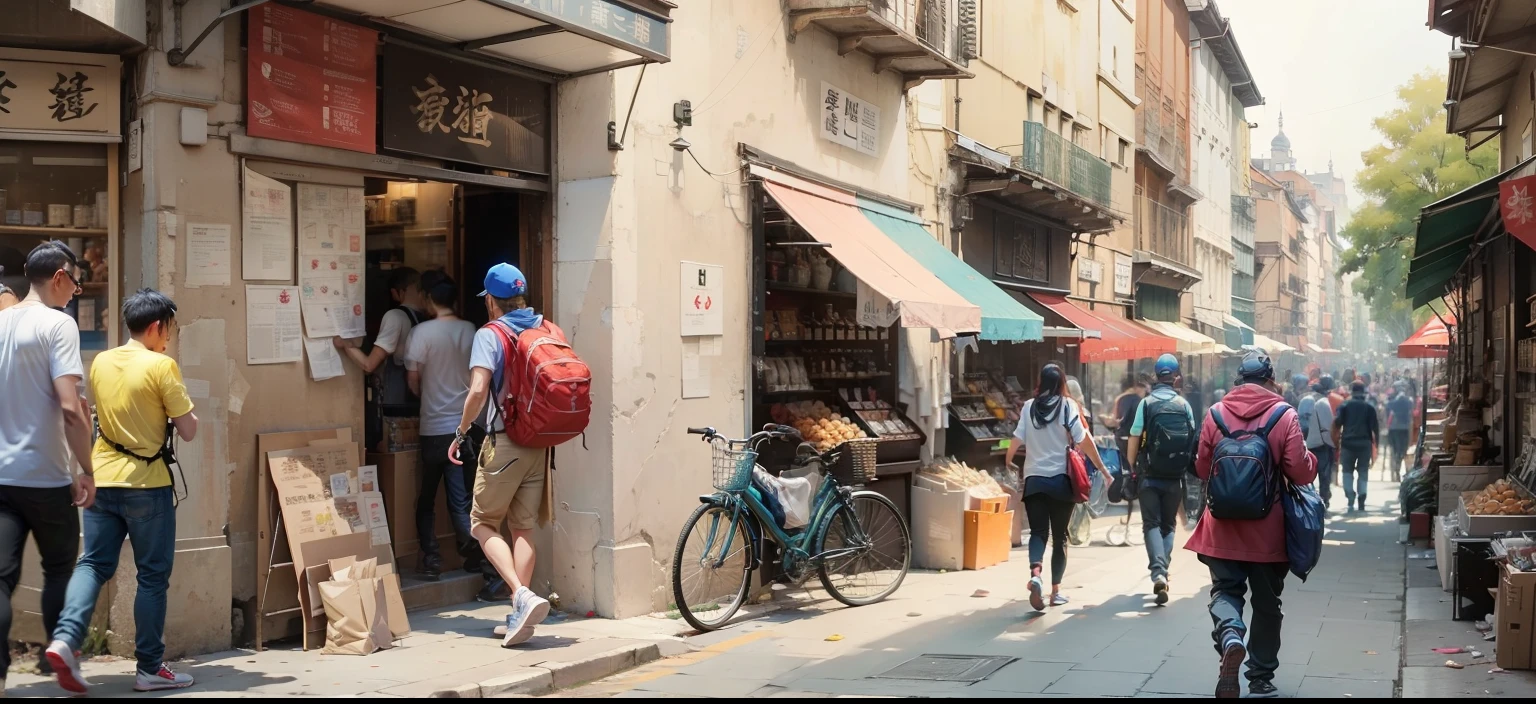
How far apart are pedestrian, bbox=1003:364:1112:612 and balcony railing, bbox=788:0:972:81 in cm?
382

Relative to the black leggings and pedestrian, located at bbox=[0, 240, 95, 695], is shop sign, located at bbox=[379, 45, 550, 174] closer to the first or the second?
pedestrian, located at bbox=[0, 240, 95, 695]

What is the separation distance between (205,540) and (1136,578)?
26.1ft

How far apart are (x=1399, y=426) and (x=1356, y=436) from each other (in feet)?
23.5

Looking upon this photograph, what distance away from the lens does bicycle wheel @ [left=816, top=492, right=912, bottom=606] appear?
9.77 m

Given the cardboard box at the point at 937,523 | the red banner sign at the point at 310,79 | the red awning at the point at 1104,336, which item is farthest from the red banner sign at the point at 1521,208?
the red awning at the point at 1104,336

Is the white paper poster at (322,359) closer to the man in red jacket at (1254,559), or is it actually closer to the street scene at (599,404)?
the street scene at (599,404)

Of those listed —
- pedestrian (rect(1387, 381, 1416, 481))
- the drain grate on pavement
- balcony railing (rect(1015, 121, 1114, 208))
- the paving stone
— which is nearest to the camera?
the paving stone

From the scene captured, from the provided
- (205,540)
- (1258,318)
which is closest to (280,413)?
(205,540)

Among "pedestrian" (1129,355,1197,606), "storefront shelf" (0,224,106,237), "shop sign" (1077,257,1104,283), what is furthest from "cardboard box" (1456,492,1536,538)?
"shop sign" (1077,257,1104,283)

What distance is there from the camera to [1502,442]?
552 inches

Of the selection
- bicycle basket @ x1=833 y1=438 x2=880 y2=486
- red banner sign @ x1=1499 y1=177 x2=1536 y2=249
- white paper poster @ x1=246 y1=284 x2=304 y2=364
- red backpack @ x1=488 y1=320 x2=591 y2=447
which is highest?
red banner sign @ x1=1499 y1=177 x2=1536 y2=249

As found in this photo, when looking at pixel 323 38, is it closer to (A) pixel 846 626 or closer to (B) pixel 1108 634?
(A) pixel 846 626

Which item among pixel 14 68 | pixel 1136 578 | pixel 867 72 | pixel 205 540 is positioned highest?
pixel 867 72

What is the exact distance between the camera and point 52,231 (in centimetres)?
694
